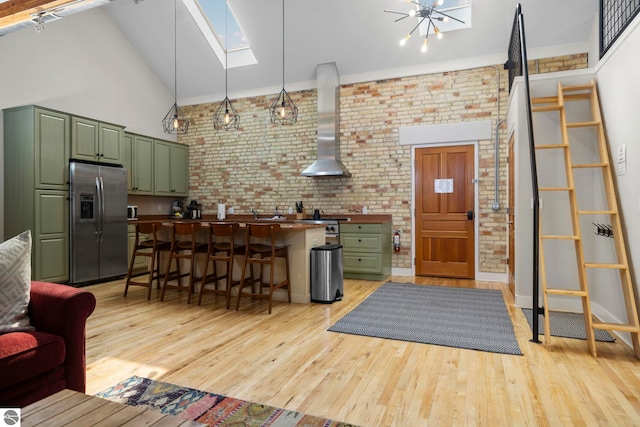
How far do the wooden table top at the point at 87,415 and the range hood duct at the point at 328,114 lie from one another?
5.32m

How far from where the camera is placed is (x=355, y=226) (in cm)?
589

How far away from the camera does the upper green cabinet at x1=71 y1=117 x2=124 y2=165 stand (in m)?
5.42

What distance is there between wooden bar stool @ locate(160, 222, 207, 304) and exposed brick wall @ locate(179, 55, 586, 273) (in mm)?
2556

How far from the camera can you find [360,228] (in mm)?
5871

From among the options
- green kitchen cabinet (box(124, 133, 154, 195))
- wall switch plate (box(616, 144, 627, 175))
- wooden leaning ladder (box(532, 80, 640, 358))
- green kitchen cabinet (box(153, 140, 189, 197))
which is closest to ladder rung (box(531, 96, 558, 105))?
wooden leaning ladder (box(532, 80, 640, 358))

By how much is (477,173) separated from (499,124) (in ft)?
2.62

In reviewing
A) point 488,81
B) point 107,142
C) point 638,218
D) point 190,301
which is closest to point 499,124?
point 488,81

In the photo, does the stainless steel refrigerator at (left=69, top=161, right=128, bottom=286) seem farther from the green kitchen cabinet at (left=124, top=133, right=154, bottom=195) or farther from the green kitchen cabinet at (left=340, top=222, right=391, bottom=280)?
the green kitchen cabinet at (left=340, top=222, right=391, bottom=280)

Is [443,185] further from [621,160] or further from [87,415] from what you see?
[87,415]

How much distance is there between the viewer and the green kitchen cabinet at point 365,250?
5.79 m

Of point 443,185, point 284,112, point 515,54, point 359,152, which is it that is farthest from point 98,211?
point 515,54

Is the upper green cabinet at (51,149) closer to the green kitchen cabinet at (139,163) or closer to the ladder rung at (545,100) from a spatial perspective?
the green kitchen cabinet at (139,163)

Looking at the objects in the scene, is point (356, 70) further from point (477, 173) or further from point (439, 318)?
point (439, 318)

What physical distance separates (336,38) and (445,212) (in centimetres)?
336
